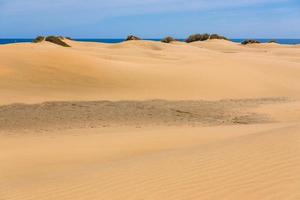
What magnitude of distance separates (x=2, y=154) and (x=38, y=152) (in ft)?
2.24

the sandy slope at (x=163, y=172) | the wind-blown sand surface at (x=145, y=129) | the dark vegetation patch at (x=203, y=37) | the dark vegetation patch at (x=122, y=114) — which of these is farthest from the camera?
the dark vegetation patch at (x=203, y=37)

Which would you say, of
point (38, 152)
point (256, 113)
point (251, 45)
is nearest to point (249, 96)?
point (256, 113)

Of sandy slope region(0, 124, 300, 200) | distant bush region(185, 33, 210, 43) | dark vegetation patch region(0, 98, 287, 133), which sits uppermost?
distant bush region(185, 33, 210, 43)

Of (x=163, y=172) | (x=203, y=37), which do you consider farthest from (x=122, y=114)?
(x=203, y=37)

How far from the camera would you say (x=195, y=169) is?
21.0 feet

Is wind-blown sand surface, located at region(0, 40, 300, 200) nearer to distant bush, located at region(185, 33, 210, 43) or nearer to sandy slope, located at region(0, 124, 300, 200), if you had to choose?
sandy slope, located at region(0, 124, 300, 200)

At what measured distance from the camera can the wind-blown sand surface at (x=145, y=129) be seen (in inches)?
237

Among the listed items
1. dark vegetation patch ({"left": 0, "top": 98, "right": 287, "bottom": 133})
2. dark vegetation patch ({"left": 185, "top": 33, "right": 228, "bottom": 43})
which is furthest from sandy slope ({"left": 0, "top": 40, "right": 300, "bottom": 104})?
dark vegetation patch ({"left": 185, "top": 33, "right": 228, "bottom": 43})

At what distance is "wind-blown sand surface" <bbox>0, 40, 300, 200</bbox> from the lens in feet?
19.7

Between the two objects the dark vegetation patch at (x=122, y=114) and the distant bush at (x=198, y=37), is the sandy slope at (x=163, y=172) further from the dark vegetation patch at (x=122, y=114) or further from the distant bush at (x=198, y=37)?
the distant bush at (x=198, y=37)

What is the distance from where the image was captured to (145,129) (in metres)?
12.7

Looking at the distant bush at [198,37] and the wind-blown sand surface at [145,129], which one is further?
the distant bush at [198,37]

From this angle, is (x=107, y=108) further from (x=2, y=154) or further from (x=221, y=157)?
(x=221, y=157)

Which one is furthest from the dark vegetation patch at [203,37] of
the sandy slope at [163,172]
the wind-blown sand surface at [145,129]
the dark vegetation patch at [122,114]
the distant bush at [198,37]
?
the sandy slope at [163,172]
